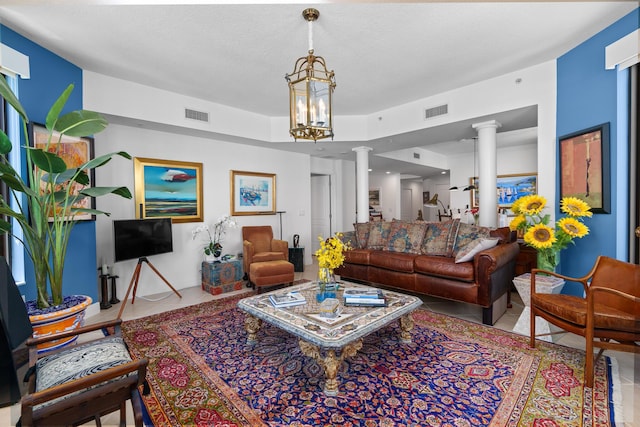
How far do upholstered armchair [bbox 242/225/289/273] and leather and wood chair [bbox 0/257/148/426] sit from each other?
2.56m

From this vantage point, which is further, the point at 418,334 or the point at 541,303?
the point at 418,334

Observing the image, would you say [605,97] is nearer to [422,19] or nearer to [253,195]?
[422,19]

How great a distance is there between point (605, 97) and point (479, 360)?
108 inches

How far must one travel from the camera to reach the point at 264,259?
4.39 metres

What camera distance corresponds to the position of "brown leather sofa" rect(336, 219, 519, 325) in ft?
9.84

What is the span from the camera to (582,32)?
8.87 ft

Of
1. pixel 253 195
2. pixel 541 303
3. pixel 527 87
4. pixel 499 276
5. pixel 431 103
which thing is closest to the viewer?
pixel 541 303

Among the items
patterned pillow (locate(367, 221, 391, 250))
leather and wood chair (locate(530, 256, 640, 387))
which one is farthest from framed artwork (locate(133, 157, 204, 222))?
leather and wood chair (locate(530, 256, 640, 387))

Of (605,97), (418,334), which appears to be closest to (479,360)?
(418,334)

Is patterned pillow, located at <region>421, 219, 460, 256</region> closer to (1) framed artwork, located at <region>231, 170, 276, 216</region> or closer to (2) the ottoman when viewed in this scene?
(2) the ottoman

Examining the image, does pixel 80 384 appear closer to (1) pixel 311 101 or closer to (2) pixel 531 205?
(1) pixel 311 101

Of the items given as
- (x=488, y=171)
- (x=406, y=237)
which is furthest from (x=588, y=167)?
(x=406, y=237)

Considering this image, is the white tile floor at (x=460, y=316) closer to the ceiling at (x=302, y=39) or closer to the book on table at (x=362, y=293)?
the book on table at (x=362, y=293)

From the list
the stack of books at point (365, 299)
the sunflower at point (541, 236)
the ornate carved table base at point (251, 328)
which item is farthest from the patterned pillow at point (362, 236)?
the ornate carved table base at point (251, 328)
